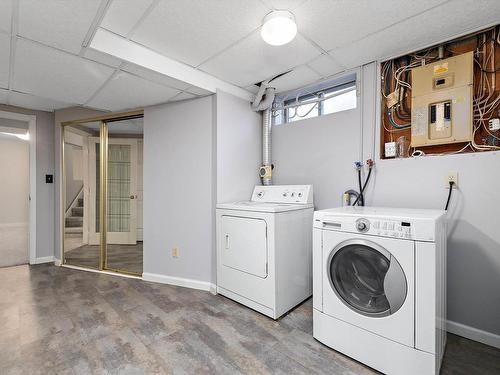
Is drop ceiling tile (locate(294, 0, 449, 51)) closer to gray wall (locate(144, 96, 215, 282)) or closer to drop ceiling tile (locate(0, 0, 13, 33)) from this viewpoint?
gray wall (locate(144, 96, 215, 282))

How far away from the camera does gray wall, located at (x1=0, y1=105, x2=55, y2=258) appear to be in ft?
11.3

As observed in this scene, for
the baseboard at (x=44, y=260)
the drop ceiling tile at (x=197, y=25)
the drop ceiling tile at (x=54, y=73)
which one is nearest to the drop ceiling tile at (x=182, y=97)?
the drop ceiling tile at (x=197, y=25)

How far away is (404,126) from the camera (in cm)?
199

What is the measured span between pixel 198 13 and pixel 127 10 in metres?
0.42

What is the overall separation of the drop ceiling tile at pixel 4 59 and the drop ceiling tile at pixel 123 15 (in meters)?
0.66

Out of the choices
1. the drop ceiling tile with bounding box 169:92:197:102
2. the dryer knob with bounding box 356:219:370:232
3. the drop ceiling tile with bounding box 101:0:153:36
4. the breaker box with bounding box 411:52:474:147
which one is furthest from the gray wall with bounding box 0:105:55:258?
the breaker box with bounding box 411:52:474:147

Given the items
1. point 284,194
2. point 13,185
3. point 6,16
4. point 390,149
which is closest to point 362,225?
point 390,149

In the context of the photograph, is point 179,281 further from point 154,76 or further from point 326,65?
point 326,65

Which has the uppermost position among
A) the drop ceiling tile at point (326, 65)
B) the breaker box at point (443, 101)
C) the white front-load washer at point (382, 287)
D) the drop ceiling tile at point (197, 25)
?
the drop ceiling tile at point (197, 25)

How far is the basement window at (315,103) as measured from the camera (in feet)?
7.72

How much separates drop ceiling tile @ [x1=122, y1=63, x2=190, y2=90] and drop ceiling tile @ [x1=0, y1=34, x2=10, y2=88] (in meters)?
0.70

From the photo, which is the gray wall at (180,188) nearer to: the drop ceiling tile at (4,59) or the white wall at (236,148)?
the white wall at (236,148)

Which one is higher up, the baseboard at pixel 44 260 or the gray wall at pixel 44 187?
the gray wall at pixel 44 187

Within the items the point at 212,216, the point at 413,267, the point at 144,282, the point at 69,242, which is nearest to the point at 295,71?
the point at 212,216
